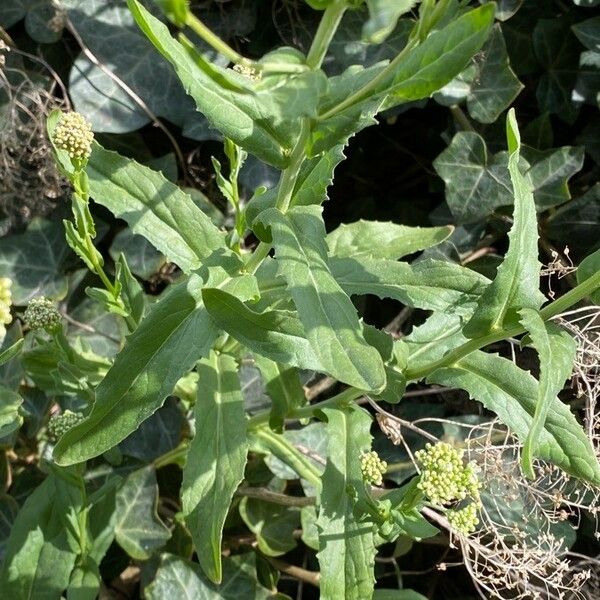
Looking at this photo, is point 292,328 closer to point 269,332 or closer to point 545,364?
point 269,332

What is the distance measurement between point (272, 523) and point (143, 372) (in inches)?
27.7

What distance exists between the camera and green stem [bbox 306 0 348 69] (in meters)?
0.87

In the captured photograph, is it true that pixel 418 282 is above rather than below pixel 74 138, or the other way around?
below

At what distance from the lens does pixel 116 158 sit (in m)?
1.34

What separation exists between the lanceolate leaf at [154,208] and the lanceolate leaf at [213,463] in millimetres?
200

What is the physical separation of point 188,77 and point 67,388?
0.57m

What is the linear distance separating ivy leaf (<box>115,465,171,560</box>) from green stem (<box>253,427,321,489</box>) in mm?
254

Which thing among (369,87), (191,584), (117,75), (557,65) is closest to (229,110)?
(369,87)

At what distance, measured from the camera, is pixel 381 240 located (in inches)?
58.3

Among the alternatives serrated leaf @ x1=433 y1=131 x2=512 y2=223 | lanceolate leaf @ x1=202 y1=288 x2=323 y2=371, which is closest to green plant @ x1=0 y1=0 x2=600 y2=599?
lanceolate leaf @ x1=202 y1=288 x2=323 y2=371

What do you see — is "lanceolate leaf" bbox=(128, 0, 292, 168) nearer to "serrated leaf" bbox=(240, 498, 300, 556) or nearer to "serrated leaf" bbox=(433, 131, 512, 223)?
"serrated leaf" bbox=(433, 131, 512, 223)

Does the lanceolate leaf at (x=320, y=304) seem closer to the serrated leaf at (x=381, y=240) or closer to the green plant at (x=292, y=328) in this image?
the green plant at (x=292, y=328)

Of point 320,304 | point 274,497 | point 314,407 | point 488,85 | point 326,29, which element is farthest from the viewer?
point 488,85

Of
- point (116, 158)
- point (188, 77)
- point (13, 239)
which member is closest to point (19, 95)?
point (13, 239)
